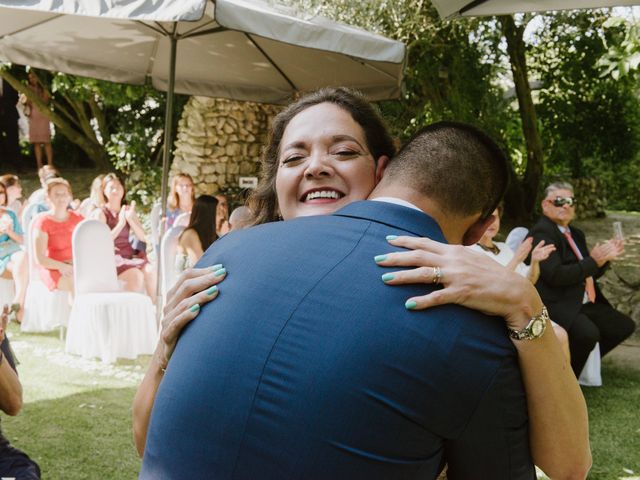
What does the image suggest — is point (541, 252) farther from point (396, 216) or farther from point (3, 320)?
point (396, 216)

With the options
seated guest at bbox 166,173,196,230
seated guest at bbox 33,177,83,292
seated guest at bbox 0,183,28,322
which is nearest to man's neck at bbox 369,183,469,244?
seated guest at bbox 33,177,83,292

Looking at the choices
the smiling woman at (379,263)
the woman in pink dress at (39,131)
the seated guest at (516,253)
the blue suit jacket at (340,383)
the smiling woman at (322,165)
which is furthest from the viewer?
the woman in pink dress at (39,131)

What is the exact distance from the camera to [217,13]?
16.4ft

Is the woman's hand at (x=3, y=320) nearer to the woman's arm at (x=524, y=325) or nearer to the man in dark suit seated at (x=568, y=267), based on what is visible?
the woman's arm at (x=524, y=325)

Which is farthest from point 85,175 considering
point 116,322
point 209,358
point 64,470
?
point 209,358

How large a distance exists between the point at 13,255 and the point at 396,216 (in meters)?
7.81

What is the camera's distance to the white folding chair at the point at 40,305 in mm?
7652

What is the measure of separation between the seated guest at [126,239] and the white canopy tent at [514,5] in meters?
5.27

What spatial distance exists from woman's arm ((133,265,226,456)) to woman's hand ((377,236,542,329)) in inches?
14.9

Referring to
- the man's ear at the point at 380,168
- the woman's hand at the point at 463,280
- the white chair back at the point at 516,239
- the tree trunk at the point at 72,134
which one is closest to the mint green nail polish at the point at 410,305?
the woman's hand at the point at 463,280

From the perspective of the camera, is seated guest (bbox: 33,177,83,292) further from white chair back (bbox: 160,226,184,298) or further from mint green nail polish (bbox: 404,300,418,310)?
mint green nail polish (bbox: 404,300,418,310)

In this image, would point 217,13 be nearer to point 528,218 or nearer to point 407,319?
point 407,319

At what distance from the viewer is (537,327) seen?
4.32ft

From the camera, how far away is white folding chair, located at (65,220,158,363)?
22.0 ft
